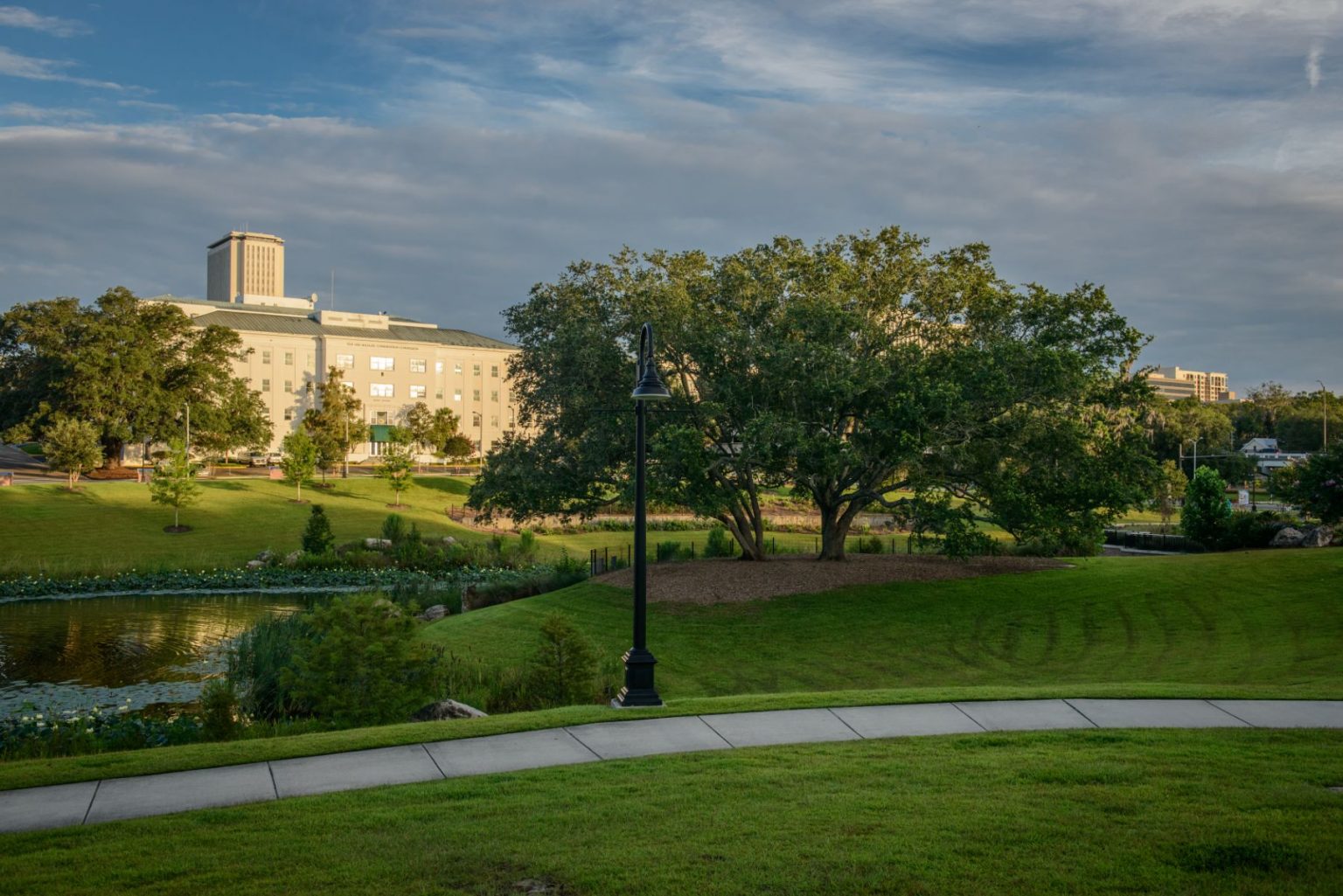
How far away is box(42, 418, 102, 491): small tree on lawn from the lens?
58.1m

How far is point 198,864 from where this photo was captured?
694cm

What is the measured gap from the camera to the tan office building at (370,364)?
9712cm

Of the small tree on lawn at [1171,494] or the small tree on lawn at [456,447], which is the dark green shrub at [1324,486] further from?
the small tree on lawn at [456,447]

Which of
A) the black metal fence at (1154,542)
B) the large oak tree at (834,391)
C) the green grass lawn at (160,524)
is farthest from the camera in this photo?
the green grass lawn at (160,524)

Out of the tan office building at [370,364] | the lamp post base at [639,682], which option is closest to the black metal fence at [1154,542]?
the lamp post base at [639,682]

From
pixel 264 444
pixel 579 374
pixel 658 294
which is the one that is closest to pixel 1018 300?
pixel 658 294

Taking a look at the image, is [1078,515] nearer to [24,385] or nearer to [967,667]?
[967,667]

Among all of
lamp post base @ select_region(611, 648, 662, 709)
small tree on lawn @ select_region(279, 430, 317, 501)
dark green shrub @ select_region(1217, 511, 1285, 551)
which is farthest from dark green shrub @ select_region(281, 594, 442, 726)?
small tree on lawn @ select_region(279, 430, 317, 501)

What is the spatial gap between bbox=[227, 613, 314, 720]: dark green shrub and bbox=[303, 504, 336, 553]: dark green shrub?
24.4 m

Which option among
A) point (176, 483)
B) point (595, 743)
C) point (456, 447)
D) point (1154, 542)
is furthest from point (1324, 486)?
point (456, 447)

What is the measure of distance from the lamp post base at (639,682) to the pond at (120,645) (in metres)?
10.5

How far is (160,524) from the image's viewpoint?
50188mm

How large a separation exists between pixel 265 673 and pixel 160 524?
37420mm

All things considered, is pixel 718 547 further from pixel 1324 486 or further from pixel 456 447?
pixel 456 447
